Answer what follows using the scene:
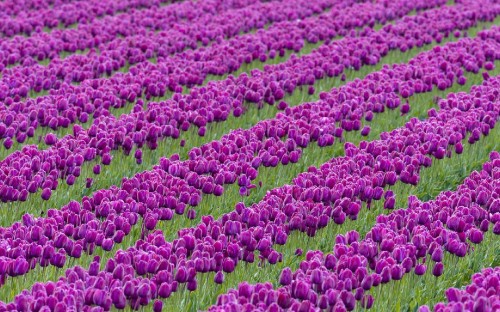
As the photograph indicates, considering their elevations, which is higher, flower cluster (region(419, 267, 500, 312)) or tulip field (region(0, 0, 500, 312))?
flower cluster (region(419, 267, 500, 312))

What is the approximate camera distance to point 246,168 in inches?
324

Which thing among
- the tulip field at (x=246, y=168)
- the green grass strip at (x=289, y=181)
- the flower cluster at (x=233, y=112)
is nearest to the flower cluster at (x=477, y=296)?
the tulip field at (x=246, y=168)

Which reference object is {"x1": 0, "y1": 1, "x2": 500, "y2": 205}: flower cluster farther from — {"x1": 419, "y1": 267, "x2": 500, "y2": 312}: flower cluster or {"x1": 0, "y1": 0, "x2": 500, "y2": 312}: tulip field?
{"x1": 419, "y1": 267, "x2": 500, "y2": 312}: flower cluster

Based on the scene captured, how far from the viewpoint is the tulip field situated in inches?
242

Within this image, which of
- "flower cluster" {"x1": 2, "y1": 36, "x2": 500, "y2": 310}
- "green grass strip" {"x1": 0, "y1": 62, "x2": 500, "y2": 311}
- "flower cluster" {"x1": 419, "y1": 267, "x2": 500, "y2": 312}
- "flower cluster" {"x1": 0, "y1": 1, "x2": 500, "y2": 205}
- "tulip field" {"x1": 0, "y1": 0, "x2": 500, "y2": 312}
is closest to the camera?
"flower cluster" {"x1": 419, "y1": 267, "x2": 500, "y2": 312}

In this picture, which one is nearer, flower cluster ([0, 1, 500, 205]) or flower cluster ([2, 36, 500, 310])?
flower cluster ([2, 36, 500, 310])

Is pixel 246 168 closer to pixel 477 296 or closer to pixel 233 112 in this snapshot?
pixel 233 112

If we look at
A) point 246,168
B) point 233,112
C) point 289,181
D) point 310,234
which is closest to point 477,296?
point 310,234

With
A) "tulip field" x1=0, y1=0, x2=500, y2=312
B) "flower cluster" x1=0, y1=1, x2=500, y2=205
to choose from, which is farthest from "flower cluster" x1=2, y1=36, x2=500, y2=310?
"flower cluster" x1=0, y1=1, x2=500, y2=205

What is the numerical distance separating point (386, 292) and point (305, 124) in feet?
10.6

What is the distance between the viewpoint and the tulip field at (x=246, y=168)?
20.1 feet

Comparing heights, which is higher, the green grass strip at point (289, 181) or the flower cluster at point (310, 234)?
the flower cluster at point (310, 234)

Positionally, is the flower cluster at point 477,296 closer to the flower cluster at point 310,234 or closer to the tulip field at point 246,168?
the tulip field at point 246,168

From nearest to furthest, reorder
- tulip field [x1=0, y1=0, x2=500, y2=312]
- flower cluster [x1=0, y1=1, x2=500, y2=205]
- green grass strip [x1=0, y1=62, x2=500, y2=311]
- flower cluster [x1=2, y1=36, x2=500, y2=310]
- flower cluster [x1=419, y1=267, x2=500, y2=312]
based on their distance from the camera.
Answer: flower cluster [x1=419, y1=267, x2=500, y2=312], flower cluster [x1=2, y1=36, x2=500, y2=310], tulip field [x1=0, y1=0, x2=500, y2=312], green grass strip [x1=0, y1=62, x2=500, y2=311], flower cluster [x1=0, y1=1, x2=500, y2=205]
